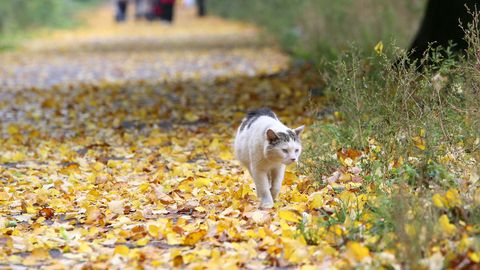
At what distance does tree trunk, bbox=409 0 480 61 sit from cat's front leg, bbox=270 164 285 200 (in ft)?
17.7

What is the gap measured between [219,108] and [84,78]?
6404 mm

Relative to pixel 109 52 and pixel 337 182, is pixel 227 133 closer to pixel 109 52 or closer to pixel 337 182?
pixel 337 182

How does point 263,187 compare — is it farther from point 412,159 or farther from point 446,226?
point 446,226

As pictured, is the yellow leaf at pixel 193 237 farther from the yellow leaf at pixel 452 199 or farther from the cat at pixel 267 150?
the yellow leaf at pixel 452 199

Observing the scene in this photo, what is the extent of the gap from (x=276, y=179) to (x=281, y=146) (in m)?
0.58

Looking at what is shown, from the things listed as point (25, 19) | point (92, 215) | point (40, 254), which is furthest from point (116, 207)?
point (25, 19)

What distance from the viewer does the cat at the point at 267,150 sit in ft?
20.4

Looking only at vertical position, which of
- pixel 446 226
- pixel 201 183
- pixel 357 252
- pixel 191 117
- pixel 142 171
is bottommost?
pixel 191 117

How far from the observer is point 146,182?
8.09 meters

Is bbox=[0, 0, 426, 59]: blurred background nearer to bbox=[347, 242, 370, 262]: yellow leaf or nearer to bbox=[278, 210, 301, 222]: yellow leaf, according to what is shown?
bbox=[278, 210, 301, 222]: yellow leaf

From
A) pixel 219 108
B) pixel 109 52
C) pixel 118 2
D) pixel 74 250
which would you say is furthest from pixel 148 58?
pixel 118 2

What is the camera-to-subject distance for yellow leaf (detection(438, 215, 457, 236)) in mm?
4891

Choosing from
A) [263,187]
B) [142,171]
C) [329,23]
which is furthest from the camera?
[329,23]

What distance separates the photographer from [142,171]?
8758 millimetres
